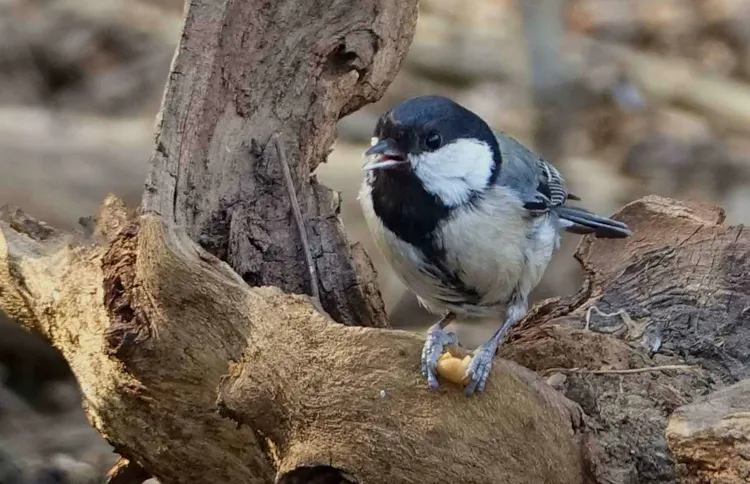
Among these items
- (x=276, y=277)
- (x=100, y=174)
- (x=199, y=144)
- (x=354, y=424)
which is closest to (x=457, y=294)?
(x=276, y=277)

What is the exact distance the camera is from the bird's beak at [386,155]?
2.21m

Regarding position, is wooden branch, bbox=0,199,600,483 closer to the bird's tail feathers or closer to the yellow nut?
the yellow nut

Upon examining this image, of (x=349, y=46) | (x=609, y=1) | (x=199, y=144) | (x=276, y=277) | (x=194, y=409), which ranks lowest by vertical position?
(x=194, y=409)

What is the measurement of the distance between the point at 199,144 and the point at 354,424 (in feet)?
2.58

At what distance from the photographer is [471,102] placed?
5438 millimetres

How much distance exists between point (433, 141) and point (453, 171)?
0.27 ft

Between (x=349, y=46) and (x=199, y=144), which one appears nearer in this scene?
(x=199, y=144)

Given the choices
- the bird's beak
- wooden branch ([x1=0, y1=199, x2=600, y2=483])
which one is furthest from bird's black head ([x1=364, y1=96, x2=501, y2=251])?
wooden branch ([x1=0, y1=199, x2=600, y2=483])

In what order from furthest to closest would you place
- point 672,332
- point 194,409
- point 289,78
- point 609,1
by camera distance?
point 609,1
point 289,78
point 672,332
point 194,409

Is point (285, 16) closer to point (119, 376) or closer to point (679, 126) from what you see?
point (119, 376)

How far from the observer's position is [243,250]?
2113 mm

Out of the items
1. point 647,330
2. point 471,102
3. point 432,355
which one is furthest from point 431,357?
point 471,102

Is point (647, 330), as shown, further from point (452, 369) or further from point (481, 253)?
point (452, 369)

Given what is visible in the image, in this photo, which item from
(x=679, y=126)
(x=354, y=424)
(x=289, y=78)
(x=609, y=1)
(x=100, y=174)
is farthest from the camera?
(x=609, y=1)
